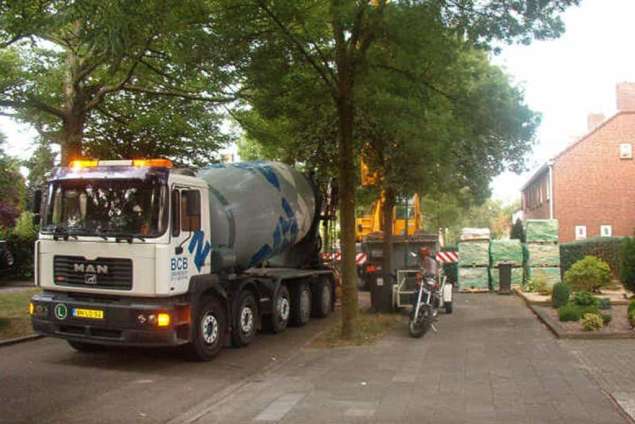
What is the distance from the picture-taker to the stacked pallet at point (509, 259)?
74.8ft

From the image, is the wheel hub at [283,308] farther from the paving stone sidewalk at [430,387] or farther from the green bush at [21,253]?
the green bush at [21,253]

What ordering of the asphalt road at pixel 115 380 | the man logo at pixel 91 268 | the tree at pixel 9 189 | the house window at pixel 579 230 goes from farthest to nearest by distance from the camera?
the house window at pixel 579 230 → the tree at pixel 9 189 → the man logo at pixel 91 268 → the asphalt road at pixel 115 380

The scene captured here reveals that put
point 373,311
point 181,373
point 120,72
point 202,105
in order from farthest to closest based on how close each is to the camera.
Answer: point 202,105 < point 120,72 < point 373,311 < point 181,373

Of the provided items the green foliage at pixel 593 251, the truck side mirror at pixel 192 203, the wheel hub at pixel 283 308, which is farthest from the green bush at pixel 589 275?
the truck side mirror at pixel 192 203

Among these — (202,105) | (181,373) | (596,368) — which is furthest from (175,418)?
(202,105)

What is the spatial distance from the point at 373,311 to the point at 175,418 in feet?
29.5

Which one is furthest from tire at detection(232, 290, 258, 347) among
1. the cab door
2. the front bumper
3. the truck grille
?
the truck grille

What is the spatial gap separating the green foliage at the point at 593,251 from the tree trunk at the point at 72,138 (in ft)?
57.4

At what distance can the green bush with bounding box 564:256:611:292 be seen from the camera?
1717 centimetres

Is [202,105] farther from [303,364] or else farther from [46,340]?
[303,364]

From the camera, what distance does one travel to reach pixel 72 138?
1655cm

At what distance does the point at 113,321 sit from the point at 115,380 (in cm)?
88

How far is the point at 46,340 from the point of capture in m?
12.3

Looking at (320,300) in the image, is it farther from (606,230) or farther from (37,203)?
(606,230)
